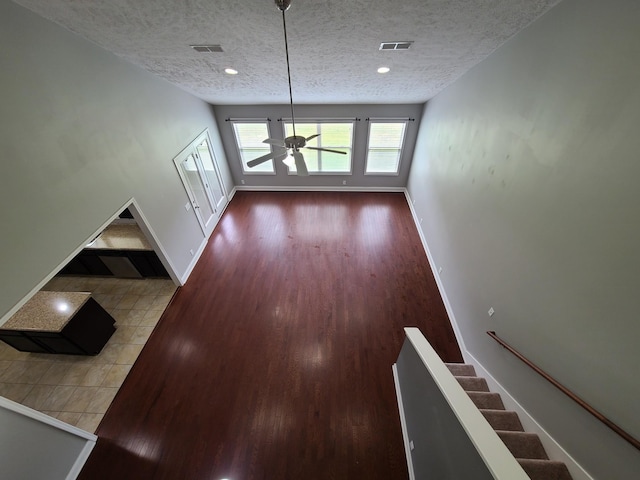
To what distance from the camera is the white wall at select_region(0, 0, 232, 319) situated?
186 centimetres

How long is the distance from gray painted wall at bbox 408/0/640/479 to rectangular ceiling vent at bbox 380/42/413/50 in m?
0.96

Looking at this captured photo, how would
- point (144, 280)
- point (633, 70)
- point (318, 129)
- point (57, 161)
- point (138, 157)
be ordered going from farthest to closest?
point (318, 129), point (144, 280), point (138, 157), point (57, 161), point (633, 70)

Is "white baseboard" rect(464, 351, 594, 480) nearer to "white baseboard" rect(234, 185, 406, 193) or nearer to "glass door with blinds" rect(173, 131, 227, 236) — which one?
"white baseboard" rect(234, 185, 406, 193)

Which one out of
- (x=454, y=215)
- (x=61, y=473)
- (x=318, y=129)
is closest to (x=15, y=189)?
(x=61, y=473)

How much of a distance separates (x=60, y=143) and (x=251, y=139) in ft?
14.2

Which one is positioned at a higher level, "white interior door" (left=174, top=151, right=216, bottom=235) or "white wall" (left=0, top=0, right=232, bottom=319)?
"white interior door" (left=174, top=151, right=216, bottom=235)

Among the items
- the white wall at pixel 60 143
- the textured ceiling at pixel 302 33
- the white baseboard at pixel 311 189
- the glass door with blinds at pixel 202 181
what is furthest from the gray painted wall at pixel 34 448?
the white baseboard at pixel 311 189

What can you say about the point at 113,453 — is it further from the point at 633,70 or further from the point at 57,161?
the point at 633,70

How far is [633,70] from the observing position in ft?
4.24

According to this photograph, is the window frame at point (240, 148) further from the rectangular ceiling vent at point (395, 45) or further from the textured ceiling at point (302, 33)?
the rectangular ceiling vent at point (395, 45)

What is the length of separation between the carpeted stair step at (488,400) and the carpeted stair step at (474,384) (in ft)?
0.81

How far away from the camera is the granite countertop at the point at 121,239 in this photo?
151 inches

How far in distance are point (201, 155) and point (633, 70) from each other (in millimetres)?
5842

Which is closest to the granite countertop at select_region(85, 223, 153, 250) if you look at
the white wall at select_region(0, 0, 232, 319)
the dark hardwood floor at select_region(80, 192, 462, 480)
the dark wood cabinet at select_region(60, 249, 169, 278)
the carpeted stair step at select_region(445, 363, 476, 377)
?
the dark wood cabinet at select_region(60, 249, 169, 278)
